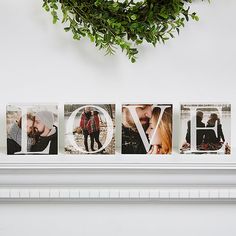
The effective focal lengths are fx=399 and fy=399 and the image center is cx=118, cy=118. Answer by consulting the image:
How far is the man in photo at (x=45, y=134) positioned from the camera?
1379 millimetres

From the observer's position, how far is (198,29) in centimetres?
151

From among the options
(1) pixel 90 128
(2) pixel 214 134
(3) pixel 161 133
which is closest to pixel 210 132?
(2) pixel 214 134

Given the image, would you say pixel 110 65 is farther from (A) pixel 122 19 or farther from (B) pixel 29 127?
(B) pixel 29 127

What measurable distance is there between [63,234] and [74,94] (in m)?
0.52

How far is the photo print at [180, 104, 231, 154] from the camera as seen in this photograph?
138 centimetres

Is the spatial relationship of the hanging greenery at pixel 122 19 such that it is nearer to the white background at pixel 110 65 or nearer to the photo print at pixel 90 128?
the white background at pixel 110 65

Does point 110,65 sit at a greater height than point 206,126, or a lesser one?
greater

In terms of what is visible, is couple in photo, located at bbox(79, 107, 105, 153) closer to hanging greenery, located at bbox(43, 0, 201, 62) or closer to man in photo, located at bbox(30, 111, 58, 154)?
man in photo, located at bbox(30, 111, 58, 154)

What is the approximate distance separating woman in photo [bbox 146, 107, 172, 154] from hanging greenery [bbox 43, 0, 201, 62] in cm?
21

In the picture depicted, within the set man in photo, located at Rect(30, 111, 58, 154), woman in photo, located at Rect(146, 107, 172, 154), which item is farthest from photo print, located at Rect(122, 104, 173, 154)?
man in photo, located at Rect(30, 111, 58, 154)

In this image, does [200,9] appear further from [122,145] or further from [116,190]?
[116,190]

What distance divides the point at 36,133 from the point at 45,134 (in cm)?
3

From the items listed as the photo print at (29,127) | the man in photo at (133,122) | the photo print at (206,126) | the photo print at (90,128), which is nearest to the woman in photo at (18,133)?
the photo print at (29,127)

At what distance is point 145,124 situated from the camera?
1385mm
